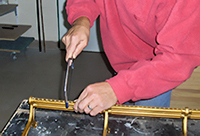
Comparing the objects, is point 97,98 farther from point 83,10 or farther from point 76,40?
point 83,10

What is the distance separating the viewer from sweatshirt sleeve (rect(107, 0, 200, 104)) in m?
0.54

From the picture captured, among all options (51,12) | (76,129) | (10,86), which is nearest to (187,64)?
(76,129)

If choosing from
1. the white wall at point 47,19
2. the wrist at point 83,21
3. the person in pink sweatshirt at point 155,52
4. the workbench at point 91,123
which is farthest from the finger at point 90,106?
the white wall at point 47,19

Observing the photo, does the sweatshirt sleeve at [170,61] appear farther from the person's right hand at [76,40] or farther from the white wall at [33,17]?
the white wall at [33,17]

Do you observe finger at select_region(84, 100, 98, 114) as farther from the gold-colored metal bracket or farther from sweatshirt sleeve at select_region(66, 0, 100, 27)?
sweatshirt sleeve at select_region(66, 0, 100, 27)

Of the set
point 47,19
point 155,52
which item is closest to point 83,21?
point 155,52

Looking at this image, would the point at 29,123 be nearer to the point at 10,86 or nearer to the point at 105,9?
the point at 105,9

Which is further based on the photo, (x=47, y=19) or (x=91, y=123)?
(x=47, y=19)

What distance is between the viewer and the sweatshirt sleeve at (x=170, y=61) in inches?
21.4

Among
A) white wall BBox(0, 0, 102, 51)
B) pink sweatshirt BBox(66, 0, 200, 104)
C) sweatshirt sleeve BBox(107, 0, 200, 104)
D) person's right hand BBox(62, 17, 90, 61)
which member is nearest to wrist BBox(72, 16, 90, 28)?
person's right hand BBox(62, 17, 90, 61)

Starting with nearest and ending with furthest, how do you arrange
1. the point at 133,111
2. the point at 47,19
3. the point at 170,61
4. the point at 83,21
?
the point at 170,61 → the point at 133,111 → the point at 83,21 → the point at 47,19

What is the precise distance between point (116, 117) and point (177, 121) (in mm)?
211

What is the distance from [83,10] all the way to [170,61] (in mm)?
446

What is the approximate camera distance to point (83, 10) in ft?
2.82
